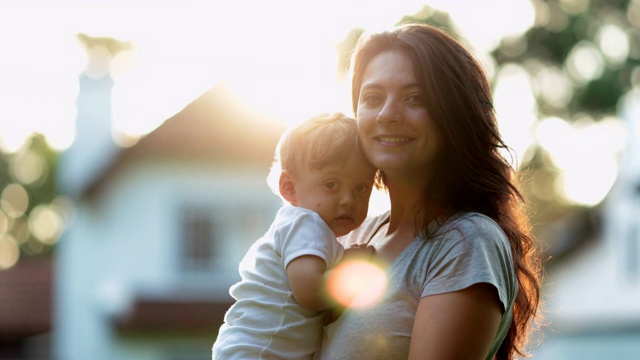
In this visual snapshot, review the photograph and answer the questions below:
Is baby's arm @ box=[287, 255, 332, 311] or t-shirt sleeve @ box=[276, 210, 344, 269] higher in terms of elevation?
t-shirt sleeve @ box=[276, 210, 344, 269]

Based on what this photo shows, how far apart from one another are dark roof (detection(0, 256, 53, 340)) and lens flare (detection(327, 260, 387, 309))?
28.9 meters

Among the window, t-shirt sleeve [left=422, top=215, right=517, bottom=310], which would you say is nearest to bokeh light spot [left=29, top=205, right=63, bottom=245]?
the window

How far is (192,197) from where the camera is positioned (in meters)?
23.1

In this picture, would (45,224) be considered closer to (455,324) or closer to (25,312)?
(25,312)

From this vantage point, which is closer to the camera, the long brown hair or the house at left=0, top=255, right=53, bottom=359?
the long brown hair

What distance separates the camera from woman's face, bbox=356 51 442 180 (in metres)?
3.78

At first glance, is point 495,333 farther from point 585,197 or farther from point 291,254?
point 585,197

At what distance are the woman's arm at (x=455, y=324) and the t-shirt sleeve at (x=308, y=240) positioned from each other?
0.46 m

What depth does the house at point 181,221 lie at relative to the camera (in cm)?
2270

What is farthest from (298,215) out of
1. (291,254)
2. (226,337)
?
(226,337)

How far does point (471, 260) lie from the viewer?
3.48m

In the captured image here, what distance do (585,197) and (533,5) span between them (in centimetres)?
930

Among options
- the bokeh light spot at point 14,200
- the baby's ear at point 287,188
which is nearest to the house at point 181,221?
the baby's ear at point 287,188

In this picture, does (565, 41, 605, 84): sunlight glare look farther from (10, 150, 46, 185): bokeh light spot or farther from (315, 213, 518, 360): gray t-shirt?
(10, 150, 46, 185): bokeh light spot
